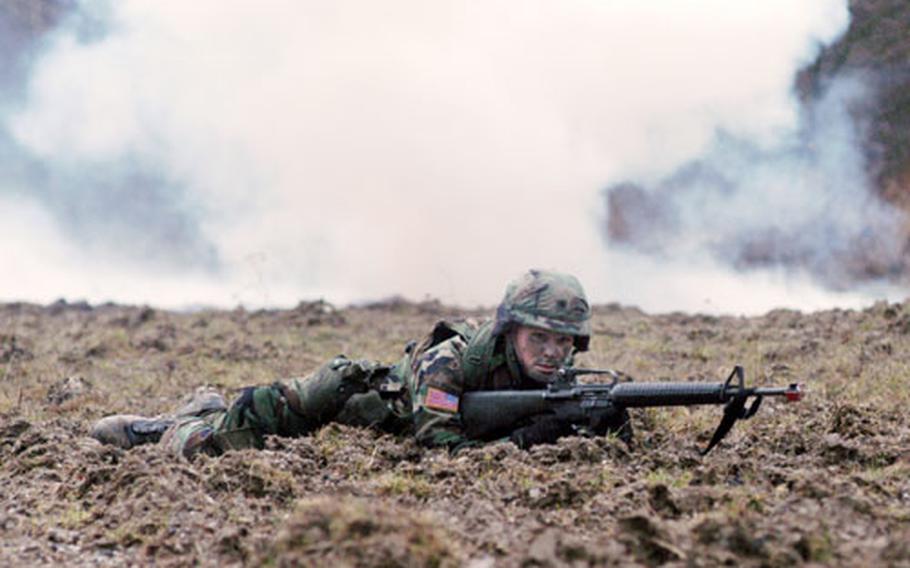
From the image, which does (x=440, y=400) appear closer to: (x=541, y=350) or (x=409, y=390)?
(x=409, y=390)

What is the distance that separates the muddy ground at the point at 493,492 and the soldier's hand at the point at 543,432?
A: 1.13 feet

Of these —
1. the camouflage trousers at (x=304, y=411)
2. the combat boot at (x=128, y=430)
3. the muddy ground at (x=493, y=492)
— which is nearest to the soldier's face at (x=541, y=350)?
the muddy ground at (x=493, y=492)

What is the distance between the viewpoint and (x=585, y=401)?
7.25m

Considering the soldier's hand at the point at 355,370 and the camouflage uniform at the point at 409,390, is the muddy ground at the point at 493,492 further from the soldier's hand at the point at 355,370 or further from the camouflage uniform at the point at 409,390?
the soldier's hand at the point at 355,370

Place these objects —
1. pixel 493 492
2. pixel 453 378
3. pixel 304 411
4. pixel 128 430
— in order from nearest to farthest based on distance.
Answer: pixel 493 492 → pixel 453 378 → pixel 304 411 → pixel 128 430

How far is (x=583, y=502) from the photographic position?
590 cm

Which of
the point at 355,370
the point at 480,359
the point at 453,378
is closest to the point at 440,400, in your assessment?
the point at 453,378

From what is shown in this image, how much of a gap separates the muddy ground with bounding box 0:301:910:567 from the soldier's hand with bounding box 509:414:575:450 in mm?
344

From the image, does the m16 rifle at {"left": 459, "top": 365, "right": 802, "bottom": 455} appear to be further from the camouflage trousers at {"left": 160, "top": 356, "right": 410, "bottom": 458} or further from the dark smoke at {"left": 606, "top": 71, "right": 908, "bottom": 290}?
the dark smoke at {"left": 606, "top": 71, "right": 908, "bottom": 290}

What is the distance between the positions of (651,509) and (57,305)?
19.4m

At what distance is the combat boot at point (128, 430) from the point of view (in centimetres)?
855

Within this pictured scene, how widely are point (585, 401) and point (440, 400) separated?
0.84m

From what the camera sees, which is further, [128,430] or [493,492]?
[128,430]

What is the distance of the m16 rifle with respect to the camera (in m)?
6.90
